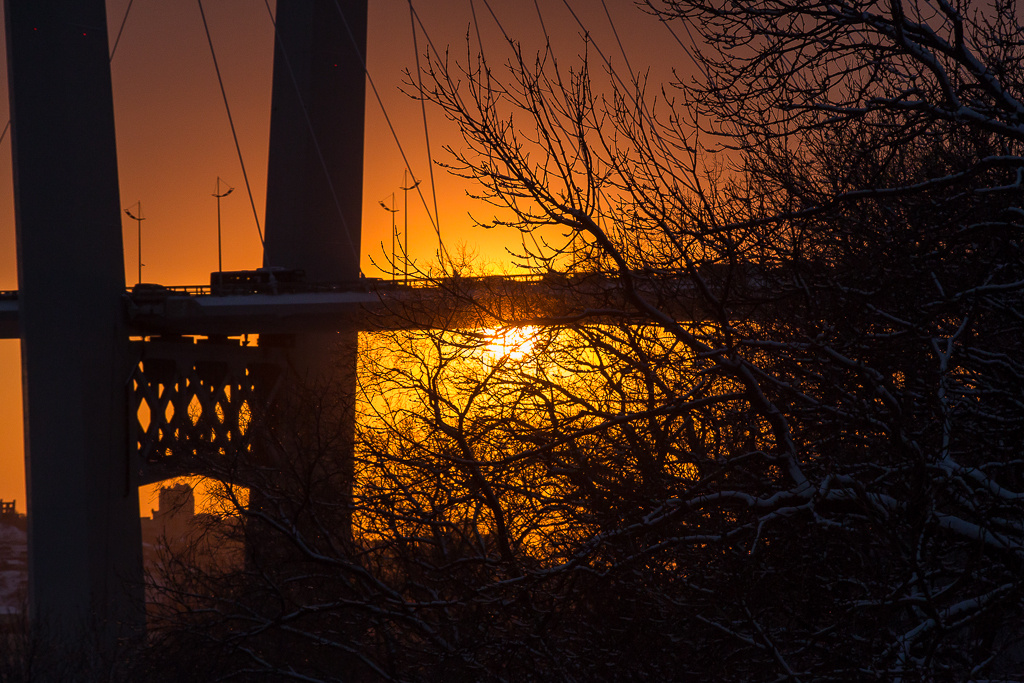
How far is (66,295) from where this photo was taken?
2308cm

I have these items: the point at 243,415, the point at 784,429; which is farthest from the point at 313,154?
the point at 784,429

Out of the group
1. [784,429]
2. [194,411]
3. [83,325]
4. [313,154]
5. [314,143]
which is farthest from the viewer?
[194,411]

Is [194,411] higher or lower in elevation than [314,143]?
lower

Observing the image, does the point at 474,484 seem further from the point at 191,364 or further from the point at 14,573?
the point at 14,573

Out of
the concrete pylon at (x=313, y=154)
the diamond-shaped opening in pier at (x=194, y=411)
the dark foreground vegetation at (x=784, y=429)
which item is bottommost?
the diamond-shaped opening in pier at (x=194, y=411)

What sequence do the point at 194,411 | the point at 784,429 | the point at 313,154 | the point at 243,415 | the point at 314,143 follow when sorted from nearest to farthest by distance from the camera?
the point at 784,429 → the point at 243,415 → the point at 314,143 → the point at 313,154 → the point at 194,411

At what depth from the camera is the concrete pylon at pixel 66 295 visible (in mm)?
22422

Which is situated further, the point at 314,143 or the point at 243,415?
the point at 314,143

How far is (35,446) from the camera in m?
22.2

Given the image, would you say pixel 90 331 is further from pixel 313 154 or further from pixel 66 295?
pixel 313 154

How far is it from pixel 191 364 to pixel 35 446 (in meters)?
5.86

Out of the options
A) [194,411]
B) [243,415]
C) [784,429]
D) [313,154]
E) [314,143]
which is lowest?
[194,411]

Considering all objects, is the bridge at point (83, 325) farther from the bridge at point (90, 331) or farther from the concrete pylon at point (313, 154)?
the concrete pylon at point (313, 154)

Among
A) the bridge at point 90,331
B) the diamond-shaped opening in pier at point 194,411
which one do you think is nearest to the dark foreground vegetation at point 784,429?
the bridge at point 90,331
